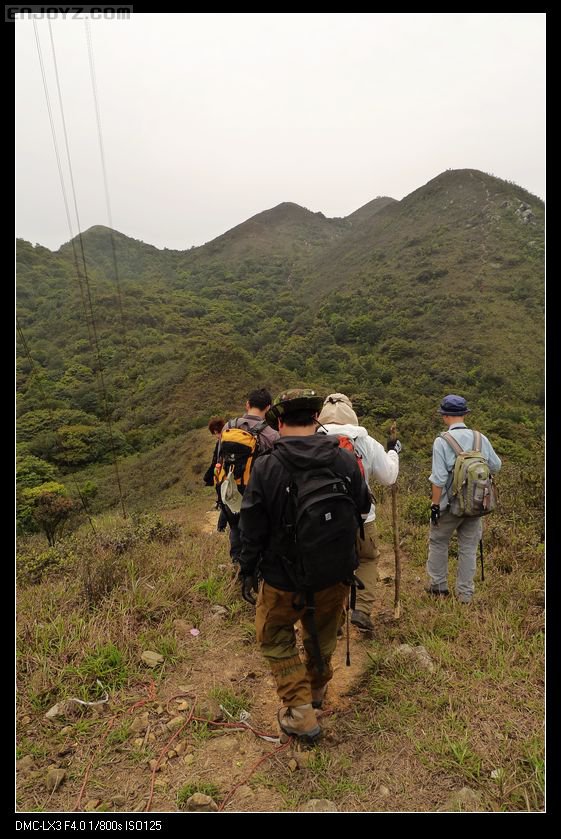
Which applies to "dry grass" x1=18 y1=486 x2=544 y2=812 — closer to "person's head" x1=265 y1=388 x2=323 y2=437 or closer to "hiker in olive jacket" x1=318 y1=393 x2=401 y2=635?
"hiker in olive jacket" x1=318 y1=393 x2=401 y2=635

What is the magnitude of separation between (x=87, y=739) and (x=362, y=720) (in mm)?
1595

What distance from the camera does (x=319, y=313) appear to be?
4059 centimetres

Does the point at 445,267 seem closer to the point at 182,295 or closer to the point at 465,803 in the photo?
the point at 182,295

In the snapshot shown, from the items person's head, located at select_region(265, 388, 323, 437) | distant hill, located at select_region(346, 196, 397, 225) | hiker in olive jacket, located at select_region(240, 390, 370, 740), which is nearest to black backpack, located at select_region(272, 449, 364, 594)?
hiker in olive jacket, located at select_region(240, 390, 370, 740)

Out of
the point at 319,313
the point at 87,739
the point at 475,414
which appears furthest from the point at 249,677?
the point at 319,313

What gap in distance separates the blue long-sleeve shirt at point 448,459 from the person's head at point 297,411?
166 cm

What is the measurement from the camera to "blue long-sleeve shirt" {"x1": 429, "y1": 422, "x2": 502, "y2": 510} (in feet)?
11.4

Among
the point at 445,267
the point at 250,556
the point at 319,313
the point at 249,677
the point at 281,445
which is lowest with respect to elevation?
the point at 249,677

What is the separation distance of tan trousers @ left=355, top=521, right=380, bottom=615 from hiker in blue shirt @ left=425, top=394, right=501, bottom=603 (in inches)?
23.7

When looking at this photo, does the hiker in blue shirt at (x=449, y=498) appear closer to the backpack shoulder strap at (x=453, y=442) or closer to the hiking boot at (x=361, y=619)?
the backpack shoulder strap at (x=453, y=442)

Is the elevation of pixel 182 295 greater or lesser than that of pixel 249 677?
greater

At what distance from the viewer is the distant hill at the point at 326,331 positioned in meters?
22.3

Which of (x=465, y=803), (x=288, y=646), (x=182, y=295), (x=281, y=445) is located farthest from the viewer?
(x=182, y=295)

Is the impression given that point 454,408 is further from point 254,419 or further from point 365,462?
point 254,419
